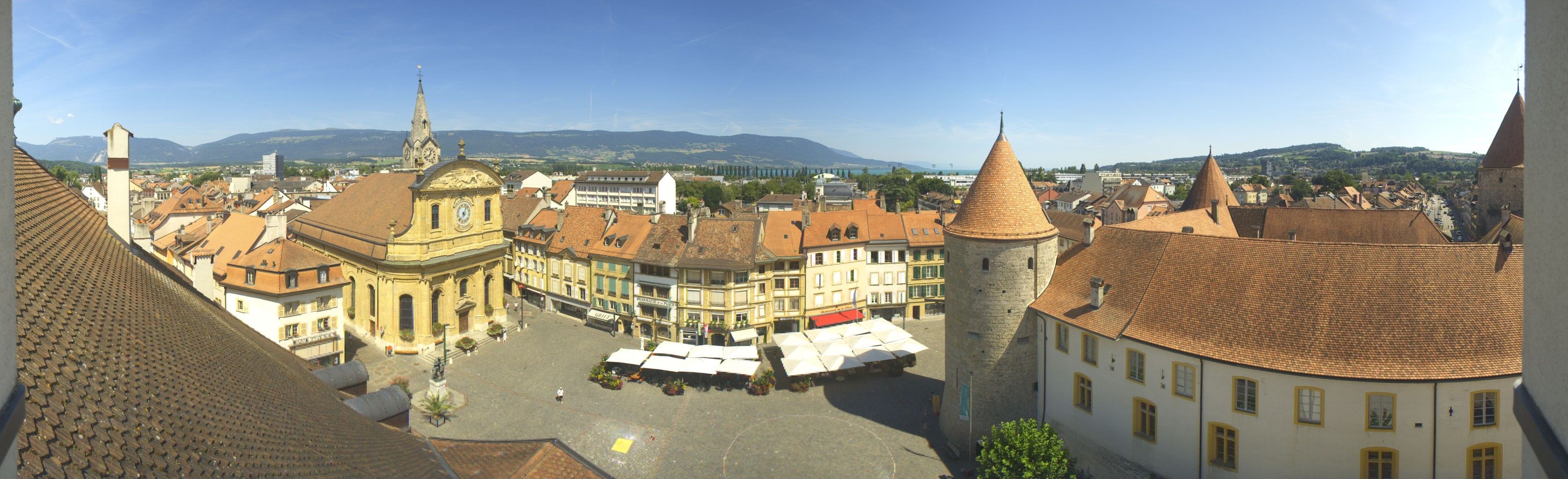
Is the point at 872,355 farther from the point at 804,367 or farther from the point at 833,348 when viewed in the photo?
the point at 804,367

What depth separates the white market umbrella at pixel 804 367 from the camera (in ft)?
111

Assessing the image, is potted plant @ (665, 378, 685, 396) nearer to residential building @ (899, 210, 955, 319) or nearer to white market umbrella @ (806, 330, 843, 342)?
white market umbrella @ (806, 330, 843, 342)

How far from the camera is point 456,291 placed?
42.3 m

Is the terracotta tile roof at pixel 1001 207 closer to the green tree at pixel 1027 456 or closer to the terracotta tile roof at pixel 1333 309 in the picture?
the terracotta tile roof at pixel 1333 309

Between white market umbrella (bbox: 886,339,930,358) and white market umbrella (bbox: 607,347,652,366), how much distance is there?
1240 centimetres

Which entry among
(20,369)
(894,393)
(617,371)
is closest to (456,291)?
(617,371)

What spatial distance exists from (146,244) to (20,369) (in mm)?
31885

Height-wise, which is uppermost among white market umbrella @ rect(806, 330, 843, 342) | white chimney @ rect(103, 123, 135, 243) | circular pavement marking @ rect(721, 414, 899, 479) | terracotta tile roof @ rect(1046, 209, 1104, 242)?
white chimney @ rect(103, 123, 135, 243)

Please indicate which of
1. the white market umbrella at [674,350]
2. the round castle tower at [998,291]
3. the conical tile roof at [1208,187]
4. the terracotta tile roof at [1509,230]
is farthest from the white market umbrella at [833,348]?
the terracotta tile roof at [1509,230]

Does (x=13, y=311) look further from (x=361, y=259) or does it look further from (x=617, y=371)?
(x=361, y=259)

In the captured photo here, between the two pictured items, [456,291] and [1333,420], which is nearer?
[1333,420]

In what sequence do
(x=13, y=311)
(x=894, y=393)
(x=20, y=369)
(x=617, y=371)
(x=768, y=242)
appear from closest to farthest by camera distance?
(x=13, y=311) → (x=20, y=369) → (x=894, y=393) → (x=617, y=371) → (x=768, y=242)

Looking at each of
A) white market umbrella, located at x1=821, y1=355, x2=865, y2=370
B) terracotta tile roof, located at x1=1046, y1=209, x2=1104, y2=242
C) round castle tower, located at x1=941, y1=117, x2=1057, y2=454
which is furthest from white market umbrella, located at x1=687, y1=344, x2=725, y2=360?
terracotta tile roof, located at x1=1046, y1=209, x2=1104, y2=242

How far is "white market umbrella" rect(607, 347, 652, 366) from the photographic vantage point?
35.0 metres
